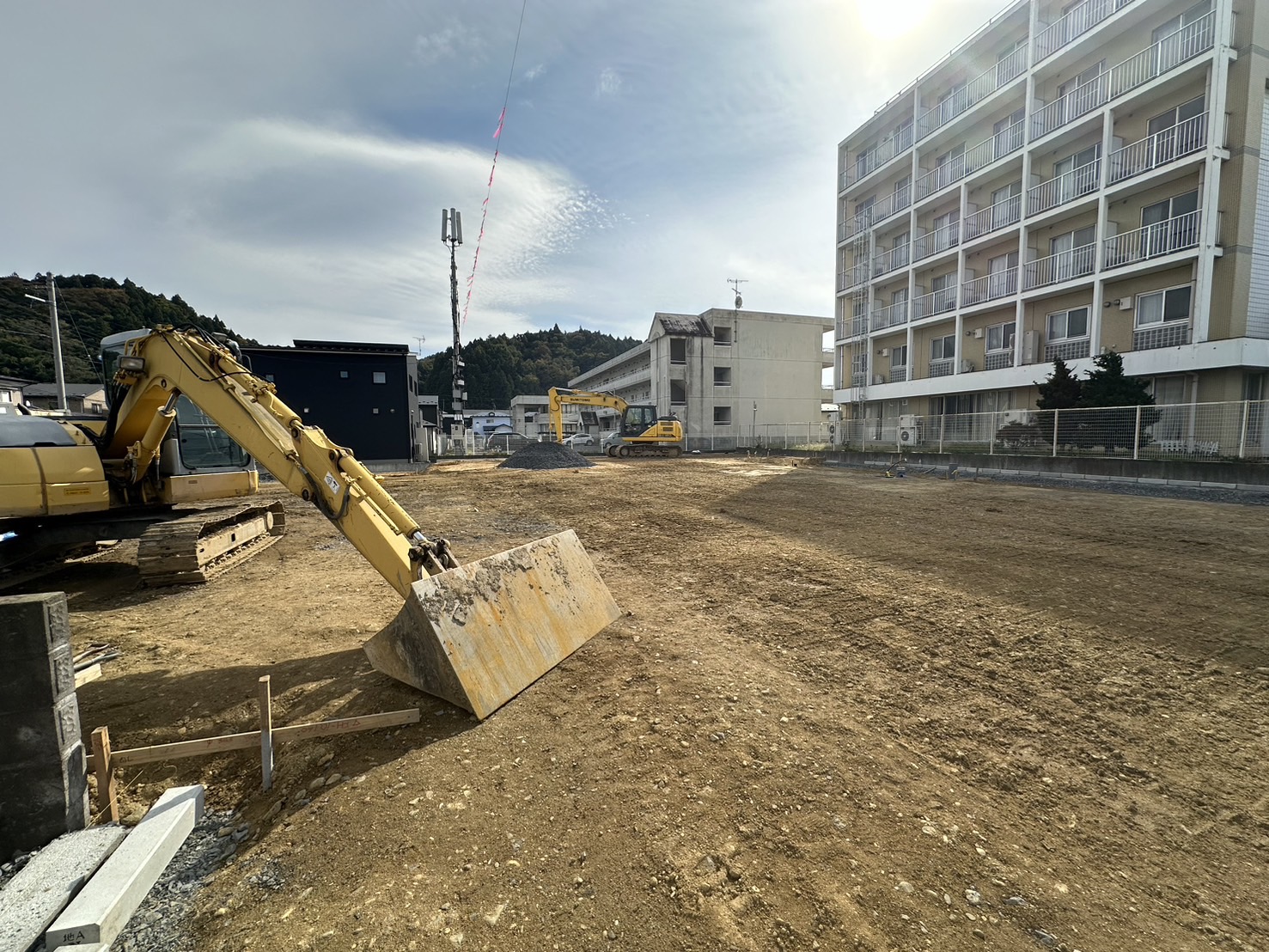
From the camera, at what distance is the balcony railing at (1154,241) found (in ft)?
51.8

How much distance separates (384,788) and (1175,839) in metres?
3.37

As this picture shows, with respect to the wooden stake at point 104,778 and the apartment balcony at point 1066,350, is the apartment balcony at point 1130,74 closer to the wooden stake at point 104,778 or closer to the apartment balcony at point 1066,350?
the apartment balcony at point 1066,350

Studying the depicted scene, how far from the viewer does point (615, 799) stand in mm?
2455

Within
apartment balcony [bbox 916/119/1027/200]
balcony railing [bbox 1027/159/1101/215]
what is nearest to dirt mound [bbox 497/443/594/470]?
balcony railing [bbox 1027/159/1101/215]

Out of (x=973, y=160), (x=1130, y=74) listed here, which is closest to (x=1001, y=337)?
(x=973, y=160)

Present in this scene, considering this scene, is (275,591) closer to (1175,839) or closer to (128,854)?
(128,854)

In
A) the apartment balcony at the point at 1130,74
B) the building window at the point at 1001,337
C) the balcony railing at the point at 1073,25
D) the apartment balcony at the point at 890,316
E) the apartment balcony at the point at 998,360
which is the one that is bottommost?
the apartment balcony at the point at 998,360

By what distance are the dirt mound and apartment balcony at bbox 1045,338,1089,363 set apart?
690 inches

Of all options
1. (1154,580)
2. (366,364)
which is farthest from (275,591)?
(366,364)

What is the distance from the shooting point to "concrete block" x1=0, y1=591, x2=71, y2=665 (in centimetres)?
229

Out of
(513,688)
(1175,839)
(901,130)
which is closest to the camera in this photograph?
(1175,839)

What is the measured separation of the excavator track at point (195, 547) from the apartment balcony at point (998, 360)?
24.5 m

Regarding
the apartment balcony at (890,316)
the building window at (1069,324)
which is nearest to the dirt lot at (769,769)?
the building window at (1069,324)

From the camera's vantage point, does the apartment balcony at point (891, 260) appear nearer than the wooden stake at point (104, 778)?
No
